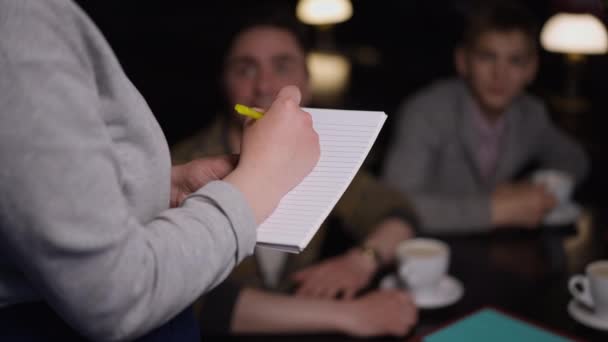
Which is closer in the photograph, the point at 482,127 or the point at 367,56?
the point at 482,127

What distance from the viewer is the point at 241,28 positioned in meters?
1.56

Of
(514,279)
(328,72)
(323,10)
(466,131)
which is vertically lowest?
(328,72)

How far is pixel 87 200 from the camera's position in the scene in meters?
0.43

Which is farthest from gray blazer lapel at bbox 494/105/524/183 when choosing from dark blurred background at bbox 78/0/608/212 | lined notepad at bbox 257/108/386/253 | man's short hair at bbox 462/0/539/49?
lined notepad at bbox 257/108/386/253

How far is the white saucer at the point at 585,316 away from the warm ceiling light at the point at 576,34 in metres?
0.76

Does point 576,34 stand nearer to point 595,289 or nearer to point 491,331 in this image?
point 595,289

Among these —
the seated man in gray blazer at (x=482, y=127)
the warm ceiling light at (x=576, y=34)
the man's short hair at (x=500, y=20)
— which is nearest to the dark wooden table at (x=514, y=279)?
the seated man in gray blazer at (x=482, y=127)

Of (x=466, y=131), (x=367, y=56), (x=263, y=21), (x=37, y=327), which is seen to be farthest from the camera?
(x=367, y=56)

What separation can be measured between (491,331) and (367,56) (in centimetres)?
408

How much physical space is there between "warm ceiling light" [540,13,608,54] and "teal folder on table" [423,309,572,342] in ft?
2.99

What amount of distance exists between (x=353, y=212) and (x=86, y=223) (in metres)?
1.33

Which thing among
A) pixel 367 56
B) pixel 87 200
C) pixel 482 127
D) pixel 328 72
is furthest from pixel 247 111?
pixel 367 56

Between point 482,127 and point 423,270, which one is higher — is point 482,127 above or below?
below

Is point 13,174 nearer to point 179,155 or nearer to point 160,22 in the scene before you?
point 179,155
